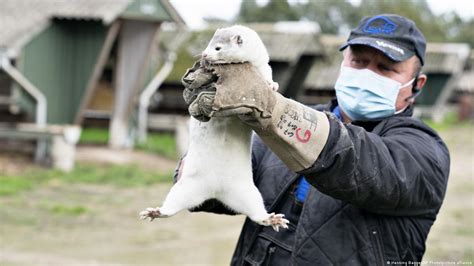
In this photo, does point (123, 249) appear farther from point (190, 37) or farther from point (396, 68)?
point (190, 37)

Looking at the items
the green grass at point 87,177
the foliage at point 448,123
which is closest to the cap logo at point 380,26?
the green grass at point 87,177

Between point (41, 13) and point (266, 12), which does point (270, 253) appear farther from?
point (266, 12)

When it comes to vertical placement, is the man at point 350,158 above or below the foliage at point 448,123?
above

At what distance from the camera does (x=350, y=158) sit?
8.42 feet

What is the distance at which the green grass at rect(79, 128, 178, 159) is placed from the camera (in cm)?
1597

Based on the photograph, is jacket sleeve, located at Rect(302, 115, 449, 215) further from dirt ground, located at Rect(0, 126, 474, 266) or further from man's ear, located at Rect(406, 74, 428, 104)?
dirt ground, located at Rect(0, 126, 474, 266)

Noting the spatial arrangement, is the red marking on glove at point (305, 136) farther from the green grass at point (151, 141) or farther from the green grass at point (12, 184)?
the green grass at point (151, 141)

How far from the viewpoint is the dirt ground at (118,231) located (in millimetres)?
8023

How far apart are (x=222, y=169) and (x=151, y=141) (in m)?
14.7

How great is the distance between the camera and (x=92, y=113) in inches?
658

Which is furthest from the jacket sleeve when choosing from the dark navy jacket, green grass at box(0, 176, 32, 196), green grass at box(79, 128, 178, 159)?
green grass at box(79, 128, 178, 159)

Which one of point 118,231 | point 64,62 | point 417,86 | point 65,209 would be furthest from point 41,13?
point 417,86

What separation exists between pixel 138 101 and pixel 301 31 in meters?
4.75

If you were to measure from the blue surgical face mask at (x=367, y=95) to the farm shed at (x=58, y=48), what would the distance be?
34.4ft
